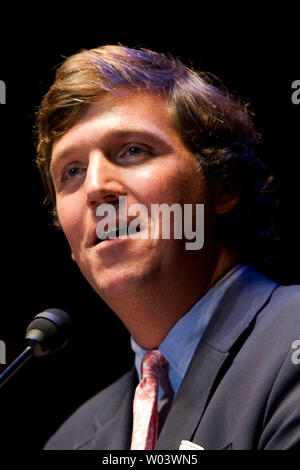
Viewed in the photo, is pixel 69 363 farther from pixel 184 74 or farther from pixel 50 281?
pixel 184 74

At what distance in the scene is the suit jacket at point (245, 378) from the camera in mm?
1369

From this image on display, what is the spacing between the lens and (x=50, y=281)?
258cm

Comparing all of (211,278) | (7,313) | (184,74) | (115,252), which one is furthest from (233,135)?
(7,313)

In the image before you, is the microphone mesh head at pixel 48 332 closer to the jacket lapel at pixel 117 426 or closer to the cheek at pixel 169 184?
the cheek at pixel 169 184

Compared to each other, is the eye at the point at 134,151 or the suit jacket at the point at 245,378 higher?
the eye at the point at 134,151

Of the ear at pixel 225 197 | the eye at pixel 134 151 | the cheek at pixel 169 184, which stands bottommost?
the ear at pixel 225 197

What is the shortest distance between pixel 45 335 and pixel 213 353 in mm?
503

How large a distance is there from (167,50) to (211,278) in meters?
0.91

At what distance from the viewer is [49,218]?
2469mm

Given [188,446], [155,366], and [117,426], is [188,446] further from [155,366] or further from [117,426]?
[117,426]

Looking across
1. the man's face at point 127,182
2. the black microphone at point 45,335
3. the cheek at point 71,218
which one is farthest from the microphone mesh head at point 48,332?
the cheek at point 71,218

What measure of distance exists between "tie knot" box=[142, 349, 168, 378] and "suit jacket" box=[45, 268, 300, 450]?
0.70 ft

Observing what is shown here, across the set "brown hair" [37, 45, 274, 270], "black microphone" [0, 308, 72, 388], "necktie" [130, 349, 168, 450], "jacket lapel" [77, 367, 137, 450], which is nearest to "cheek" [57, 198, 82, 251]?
"brown hair" [37, 45, 274, 270]

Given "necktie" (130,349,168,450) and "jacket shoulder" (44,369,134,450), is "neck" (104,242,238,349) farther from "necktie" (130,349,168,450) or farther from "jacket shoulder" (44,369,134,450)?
"jacket shoulder" (44,369,134,450)
